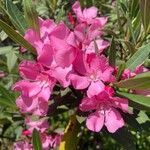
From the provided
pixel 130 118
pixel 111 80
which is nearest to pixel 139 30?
pixel 130 118

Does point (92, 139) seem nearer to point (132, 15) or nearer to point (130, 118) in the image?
point (132, 15)

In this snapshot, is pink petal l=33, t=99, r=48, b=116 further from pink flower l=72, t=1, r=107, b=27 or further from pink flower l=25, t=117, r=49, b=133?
pink flower l=25, t=117, r=49, b=133

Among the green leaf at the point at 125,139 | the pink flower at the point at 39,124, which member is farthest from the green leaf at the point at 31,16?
the pink flower at the point at 39,124

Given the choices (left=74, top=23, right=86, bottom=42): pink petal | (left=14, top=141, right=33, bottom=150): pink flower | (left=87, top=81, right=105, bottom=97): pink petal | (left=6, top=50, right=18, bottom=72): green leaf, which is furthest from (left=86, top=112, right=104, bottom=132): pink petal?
(left=14, top=141, right=33, bottom=150): pink flower

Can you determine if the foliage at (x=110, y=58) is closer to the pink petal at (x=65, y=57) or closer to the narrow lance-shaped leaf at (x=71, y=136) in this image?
the narrow lance-shaped leaf at (x=71, y=136)

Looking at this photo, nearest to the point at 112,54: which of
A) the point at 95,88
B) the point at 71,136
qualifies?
the point at 95,88

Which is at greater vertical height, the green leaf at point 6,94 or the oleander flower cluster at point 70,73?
the oleander flower cluster at point 70,73

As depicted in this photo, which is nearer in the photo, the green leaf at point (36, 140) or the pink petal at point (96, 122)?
the pink petal at point (96, 122)

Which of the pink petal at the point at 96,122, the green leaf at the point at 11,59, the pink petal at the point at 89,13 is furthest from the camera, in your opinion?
the green leaf at the point at 11,59
